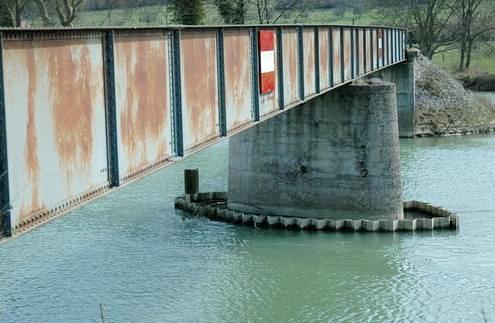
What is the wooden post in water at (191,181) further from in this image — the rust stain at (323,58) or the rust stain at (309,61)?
the rust stain at (309,61)

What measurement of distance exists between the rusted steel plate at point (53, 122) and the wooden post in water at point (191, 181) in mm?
22317

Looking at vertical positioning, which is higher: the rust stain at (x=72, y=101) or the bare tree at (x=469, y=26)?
the bare tree at (x=469, y=26)

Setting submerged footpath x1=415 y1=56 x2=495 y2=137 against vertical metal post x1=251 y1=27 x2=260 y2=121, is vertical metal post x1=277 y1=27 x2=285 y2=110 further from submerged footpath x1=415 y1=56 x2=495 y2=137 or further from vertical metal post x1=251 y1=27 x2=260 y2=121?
submerged footpath x1=415 y1=56 x2=495 y2=137

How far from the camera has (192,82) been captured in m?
16.1

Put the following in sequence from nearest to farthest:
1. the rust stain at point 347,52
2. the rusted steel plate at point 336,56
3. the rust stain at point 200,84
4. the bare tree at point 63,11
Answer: the rust stain at point 200,84 < the rusted steel plate at point 336,56 < the rust stain at point 347,52 < the bare tree at point 63,11

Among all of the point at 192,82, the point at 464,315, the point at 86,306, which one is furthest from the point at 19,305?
the point at 464,315

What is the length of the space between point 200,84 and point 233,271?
9.78 meters

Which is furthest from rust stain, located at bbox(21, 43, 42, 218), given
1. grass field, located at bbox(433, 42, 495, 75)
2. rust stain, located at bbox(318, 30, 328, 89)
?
grass field, located at bbox(433, 42, 495, 75)

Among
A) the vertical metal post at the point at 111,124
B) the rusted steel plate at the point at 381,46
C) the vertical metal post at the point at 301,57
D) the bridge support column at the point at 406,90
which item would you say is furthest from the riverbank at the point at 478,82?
the vertical metal post at the point at 111,124

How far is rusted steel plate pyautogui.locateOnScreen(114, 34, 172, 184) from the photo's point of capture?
13.0m

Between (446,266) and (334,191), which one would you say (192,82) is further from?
(334,191)

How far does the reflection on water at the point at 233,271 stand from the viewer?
70.5 feet

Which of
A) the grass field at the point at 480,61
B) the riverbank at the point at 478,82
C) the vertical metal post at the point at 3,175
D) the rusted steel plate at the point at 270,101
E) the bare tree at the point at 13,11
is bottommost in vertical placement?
the vertical metal post at the point at 3,175

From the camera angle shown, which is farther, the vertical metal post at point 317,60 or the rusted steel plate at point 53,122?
the vertical metal post at point 317,60
